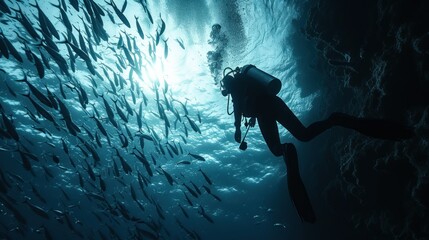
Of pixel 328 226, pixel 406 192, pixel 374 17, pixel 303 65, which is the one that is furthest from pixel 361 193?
pixel 328 226

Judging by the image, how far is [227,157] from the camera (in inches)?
952

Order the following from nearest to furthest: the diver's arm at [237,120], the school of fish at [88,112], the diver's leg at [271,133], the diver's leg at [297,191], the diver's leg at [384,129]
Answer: the diver's leg at [384,129]
the diver's leg at [297,191]
the diver's leg at [271,133]
the diver's arm at [237,120]
the school of fish at [88,112]

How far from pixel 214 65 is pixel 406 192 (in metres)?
11.2

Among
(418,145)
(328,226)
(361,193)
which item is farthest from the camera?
(328,226)

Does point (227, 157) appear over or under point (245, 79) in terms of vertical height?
over

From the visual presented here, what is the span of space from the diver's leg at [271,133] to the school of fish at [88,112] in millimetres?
4494

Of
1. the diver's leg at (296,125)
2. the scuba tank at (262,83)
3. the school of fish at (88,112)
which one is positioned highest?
the school of fish at (88,112)

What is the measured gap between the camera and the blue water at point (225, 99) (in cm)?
809

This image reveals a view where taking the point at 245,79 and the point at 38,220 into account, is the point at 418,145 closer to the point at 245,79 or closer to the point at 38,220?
the point at 245,79

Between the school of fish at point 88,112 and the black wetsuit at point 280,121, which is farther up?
the school of fish at point 88,112

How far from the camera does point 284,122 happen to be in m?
4.77

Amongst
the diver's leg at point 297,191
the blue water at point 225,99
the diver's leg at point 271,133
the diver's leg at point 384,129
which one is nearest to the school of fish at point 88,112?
the blue water at point 225,99

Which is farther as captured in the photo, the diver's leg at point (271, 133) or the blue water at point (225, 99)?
the blue water at point (225, 99)

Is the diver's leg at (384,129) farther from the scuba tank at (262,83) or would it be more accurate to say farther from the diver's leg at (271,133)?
the scuba tank at (262,83)
